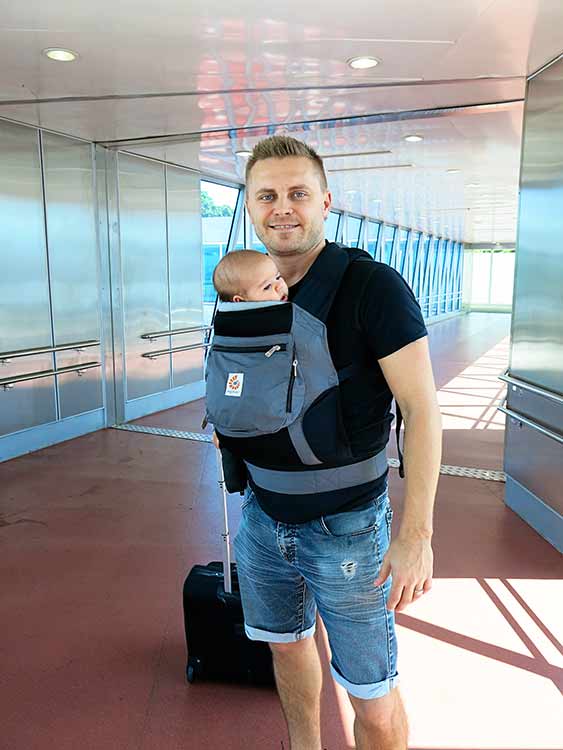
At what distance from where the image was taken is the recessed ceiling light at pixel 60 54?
321 centimetres

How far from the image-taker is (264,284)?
4.60 ft

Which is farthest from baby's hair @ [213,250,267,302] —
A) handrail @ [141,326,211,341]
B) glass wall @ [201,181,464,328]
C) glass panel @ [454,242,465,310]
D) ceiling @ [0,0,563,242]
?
glass panel @ [454,242,465,310]

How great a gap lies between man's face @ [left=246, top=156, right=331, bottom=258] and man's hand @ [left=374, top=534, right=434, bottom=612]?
28.2 inches

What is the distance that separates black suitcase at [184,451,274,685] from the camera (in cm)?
209

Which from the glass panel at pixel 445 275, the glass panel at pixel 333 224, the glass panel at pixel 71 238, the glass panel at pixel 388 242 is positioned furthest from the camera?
the glass panel at pixel 445 275

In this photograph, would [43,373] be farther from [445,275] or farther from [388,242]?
[445,275]

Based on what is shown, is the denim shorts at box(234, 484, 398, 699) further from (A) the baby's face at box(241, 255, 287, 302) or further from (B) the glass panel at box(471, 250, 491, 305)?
(B) the glass panel at box(471, 250, 491, 305)

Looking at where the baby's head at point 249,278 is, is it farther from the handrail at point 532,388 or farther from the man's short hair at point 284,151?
the handrail at point 532,388

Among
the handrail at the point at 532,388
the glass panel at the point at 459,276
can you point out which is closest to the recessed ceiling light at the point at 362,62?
the handrail at the point at 532,388

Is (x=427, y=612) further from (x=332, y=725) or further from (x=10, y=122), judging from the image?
(x=10, y=122)

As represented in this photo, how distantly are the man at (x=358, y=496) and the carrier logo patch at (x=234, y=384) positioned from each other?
209mm

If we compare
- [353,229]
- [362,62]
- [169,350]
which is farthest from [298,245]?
[353,229]

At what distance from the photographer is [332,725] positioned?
6.54 ft

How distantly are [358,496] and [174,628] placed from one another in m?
1.53
